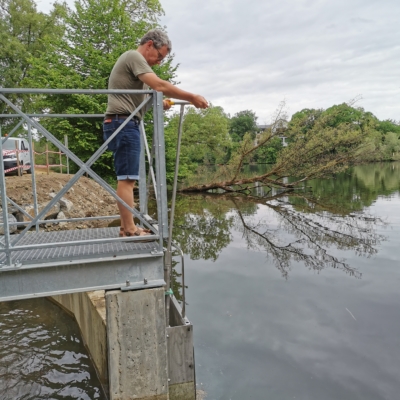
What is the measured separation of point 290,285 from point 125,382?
5.34 m

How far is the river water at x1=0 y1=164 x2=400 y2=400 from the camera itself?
4.76 meters

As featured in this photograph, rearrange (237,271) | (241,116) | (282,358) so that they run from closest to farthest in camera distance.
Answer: (282,358) < (237,271) < (241,116)

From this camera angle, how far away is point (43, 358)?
522 cm

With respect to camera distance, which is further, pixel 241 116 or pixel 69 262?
pixel 241 116

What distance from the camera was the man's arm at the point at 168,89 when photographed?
10.6ft

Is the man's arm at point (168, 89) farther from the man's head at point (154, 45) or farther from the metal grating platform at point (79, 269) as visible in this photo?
the metal grating platform at point (79, 269)

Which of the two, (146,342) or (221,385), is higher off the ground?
(146,342)

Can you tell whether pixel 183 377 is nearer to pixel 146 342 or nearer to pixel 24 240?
pixel 146 342

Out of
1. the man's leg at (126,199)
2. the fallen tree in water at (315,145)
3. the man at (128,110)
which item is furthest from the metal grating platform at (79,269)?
the fallen tree in water at (315,145)

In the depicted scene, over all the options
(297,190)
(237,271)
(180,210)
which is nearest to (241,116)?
(297,190)

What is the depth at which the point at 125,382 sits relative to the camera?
337 centimetres

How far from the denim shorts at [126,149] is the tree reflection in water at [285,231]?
6010mm

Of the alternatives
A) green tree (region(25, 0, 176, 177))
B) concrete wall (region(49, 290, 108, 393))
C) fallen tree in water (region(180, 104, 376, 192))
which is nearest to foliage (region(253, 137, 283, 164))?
fallen tree in water (region(180, 104, 376, 192))

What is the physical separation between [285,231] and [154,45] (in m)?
10.6
